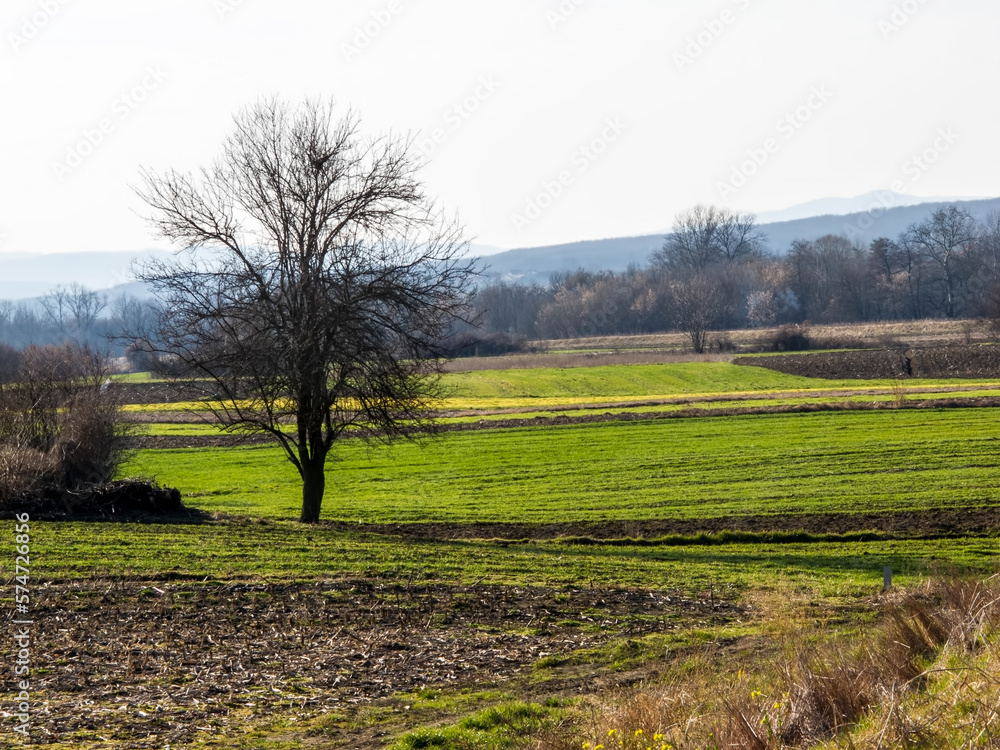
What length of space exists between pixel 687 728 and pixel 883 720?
1374 millimetres

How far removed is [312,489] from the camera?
26016 millimetres

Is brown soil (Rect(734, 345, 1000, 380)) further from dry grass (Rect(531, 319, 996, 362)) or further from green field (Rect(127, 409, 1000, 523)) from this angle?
green field (Rect(127, 409, 1000, 523))

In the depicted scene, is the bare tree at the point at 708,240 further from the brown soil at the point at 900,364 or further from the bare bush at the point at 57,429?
the bare bush at the point at 57,429

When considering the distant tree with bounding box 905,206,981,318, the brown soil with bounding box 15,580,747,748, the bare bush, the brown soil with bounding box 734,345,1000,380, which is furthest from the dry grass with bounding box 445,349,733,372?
the brown soil with bounding box 15,580,747,748

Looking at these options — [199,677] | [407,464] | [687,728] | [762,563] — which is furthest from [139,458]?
Answer: [687,728]

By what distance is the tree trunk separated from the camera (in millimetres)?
26000

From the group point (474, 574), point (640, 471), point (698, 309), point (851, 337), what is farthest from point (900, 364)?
point (474, 574)

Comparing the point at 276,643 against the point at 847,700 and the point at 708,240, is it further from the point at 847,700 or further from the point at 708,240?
the point at 708,240

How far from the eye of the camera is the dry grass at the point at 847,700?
670cm

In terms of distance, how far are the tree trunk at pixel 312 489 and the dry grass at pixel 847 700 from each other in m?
17.6

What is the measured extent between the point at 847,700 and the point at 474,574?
10073 millimetres

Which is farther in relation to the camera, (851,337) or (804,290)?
(804,290)

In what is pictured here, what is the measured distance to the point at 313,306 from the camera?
23.5 metres

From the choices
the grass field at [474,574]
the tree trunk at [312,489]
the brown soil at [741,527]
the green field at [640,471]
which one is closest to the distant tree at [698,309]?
the green field at [640,471]
